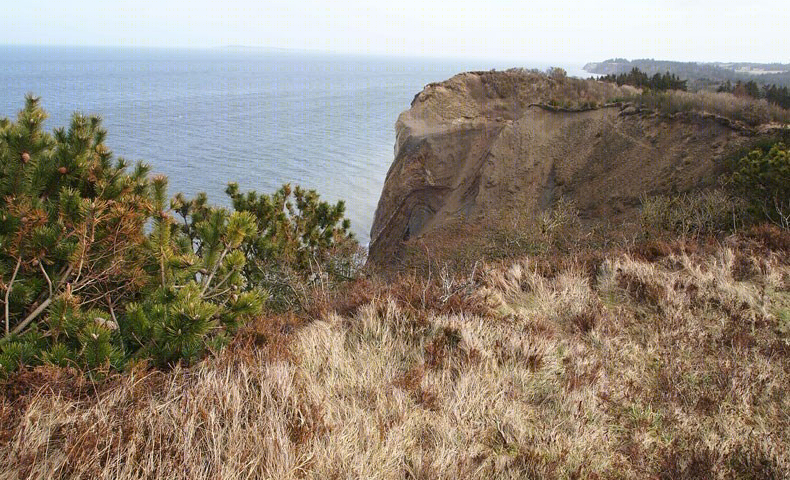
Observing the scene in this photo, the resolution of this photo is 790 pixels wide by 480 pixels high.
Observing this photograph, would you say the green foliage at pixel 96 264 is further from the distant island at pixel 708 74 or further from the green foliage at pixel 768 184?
the distant island at pixel 708 74

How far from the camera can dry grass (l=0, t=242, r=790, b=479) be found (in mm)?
2500

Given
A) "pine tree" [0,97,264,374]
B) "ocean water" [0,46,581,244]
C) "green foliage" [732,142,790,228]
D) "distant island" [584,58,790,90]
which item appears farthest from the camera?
"distant island" [584,58,790,90]

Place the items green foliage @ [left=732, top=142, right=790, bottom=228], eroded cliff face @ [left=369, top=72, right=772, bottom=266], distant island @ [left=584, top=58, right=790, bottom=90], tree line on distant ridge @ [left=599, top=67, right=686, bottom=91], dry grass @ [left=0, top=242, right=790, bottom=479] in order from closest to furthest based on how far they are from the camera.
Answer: dry grass @ [left=0, top=242, right=790, bottom=479] < green foliage @ [left=732, top=142, right=790, bottom=228] < eroded cliff face @ [left=369, top=72, right=772, bottom=266] < tree line on distant ridge @ [left=599, top=67, right=686, bottom=91] < distant island @ [left=584, top=58, right=790, bottom=90]

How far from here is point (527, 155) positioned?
66.0ft

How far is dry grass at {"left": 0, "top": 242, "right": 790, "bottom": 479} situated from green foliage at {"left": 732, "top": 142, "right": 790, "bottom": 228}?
5395 millimetres

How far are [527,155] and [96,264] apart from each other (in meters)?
18.3

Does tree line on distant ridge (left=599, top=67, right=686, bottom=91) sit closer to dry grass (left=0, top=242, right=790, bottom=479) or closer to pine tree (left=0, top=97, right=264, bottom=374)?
dry grass (left=0, top=242, right=790, bottom=479)

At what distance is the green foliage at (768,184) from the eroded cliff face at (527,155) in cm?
446

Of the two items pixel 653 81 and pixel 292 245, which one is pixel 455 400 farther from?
pixel 653 81

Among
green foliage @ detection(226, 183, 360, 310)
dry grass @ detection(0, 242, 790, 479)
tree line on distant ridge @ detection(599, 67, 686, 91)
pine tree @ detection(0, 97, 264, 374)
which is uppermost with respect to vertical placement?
tree line on distant ridge @ detection(599, 67, 686, 91)

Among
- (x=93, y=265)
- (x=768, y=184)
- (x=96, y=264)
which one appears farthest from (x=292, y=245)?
(x=768, y=184)

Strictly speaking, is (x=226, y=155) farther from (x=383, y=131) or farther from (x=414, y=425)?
(x=414, y=425)

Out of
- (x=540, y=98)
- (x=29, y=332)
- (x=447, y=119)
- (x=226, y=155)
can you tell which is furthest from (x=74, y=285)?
(x=226, y=155)

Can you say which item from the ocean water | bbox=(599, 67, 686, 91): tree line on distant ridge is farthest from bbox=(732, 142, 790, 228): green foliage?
the ocean water
